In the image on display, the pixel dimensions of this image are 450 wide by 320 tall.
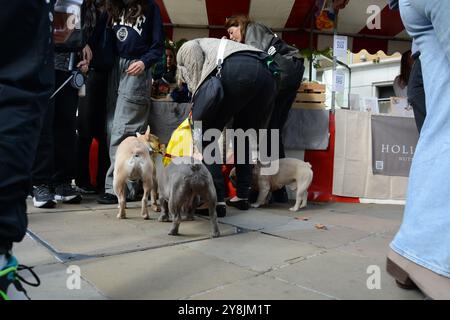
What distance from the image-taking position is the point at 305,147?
180 inches

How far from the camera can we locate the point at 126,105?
12.3ft

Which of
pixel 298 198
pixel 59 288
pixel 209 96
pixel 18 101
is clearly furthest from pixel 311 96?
pixel 18 101

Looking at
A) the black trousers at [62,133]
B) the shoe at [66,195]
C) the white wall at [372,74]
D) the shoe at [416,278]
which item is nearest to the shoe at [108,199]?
the shoe at [66,195]

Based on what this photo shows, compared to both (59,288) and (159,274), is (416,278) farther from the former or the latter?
(59,288)

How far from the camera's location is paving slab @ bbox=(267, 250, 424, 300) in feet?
5.28

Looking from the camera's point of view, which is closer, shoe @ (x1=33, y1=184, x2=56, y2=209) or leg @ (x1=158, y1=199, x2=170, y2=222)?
leg @ (x1=158, y1=199, x2=170, y2=222)

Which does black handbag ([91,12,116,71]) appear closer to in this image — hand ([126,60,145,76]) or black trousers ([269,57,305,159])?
hand ([126,60,145,76])

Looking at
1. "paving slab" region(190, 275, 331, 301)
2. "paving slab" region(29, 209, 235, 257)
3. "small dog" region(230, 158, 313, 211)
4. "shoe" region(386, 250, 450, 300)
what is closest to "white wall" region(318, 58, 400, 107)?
"small dog" region(230, 158, 313, 211)

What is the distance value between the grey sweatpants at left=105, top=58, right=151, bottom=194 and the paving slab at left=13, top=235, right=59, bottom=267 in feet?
5.05

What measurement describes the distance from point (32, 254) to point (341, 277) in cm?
156

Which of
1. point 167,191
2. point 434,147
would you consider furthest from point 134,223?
point 434,147

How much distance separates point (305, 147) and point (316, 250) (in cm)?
244

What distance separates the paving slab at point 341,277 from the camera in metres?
1.61

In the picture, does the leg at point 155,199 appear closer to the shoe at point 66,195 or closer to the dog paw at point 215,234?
the shoe at point 66,195
